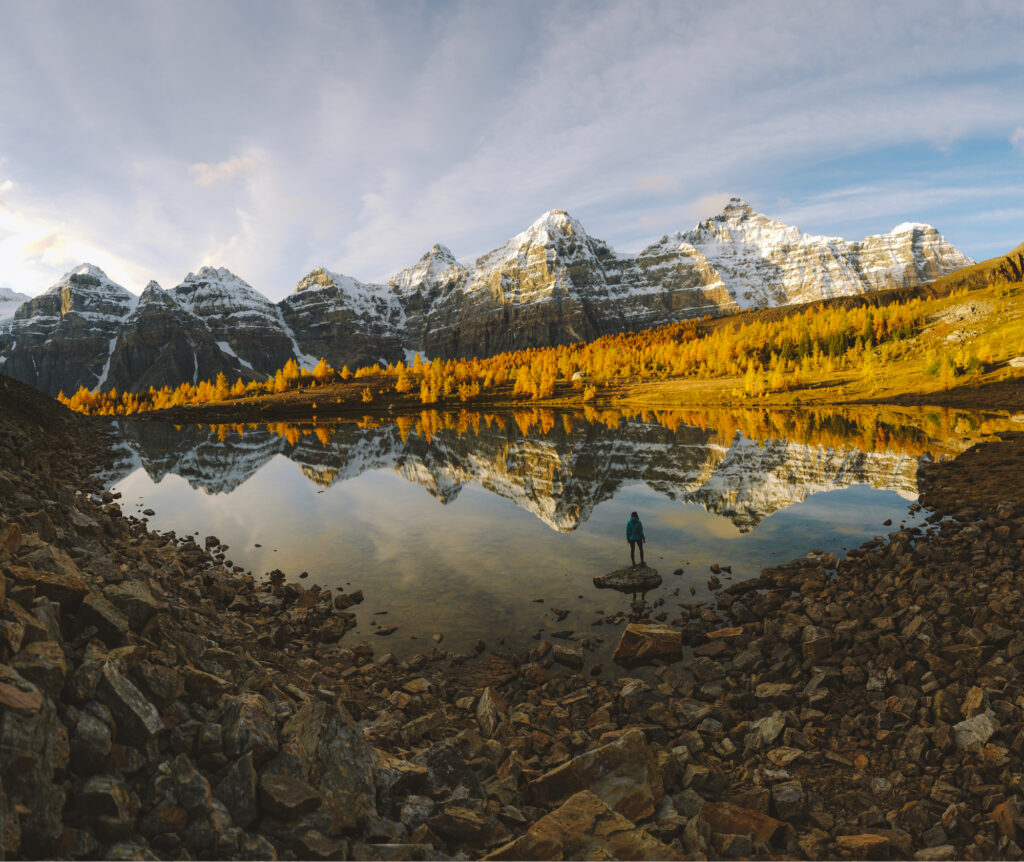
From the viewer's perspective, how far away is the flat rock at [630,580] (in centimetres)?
2132

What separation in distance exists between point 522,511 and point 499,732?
25076 millimetres

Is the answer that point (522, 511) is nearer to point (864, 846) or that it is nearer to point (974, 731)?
point (974, 731)

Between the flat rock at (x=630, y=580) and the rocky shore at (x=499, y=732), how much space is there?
12.9 feet

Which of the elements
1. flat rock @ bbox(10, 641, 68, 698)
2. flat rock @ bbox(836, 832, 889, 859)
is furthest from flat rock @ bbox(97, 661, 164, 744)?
flat rock @ bbox(836, 832, 889, 859)

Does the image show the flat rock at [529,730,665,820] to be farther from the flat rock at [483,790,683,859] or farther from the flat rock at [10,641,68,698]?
the flat rock at [10,641,68,698]

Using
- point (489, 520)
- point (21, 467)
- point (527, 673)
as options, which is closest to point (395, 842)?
point (527, 673)

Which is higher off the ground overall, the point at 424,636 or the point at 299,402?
the point at 299,402

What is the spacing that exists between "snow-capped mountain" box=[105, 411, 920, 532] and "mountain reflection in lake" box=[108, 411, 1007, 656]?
32cm

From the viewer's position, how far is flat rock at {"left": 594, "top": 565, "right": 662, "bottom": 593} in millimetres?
21317

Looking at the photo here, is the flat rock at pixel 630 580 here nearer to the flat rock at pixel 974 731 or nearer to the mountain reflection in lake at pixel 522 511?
the mountain reflection in lake at pixel 522 511

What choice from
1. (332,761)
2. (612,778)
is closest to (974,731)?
(612,778)

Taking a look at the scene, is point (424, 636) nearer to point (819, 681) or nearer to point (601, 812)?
point (601, 812)

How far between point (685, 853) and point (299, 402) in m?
205

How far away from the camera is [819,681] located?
1281 centimetres
